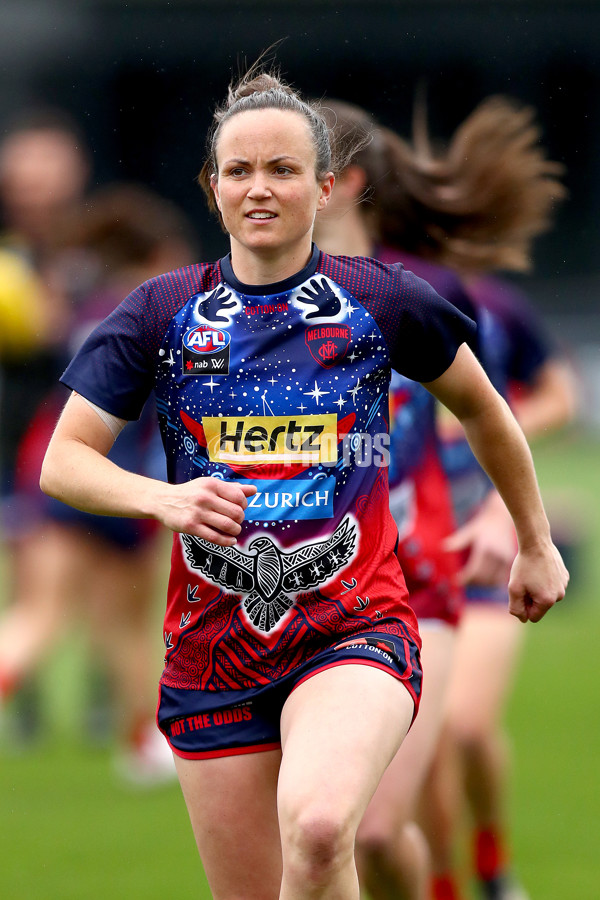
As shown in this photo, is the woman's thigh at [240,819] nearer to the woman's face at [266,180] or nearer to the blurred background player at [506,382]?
the woman's face at [266,180]

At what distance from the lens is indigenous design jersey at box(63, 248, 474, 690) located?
265 cm

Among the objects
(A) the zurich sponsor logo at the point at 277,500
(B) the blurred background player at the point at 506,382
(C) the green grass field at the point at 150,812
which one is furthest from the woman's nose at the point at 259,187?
(C) the green grass field at the point at 150,812

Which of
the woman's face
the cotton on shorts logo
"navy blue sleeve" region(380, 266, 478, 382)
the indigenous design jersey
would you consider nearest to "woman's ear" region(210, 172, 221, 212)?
the woman's face

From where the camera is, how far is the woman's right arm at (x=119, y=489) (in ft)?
7.84

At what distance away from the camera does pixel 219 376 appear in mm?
2670

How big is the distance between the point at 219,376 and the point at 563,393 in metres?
2.03

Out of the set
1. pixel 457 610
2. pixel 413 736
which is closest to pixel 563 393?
pixel 457 610

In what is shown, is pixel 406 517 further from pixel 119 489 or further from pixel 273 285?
pixel 119 489

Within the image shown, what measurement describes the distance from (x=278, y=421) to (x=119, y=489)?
1.12ft

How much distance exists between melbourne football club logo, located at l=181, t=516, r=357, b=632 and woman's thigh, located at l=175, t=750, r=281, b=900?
28cm

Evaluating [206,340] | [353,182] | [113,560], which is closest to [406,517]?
[353,182]

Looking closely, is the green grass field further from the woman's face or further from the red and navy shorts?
the woman's face

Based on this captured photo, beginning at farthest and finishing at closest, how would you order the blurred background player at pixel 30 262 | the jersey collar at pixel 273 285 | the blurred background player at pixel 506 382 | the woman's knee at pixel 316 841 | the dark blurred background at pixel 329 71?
the blurred background player at pixel 30 262
the dark blurred background at pixel 329 71
the blurred background player at pixel 506 382
the jersey collar at pixel 273 285
the woman's knee at pixel 316 841

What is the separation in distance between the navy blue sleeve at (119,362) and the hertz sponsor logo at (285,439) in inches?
8.4
